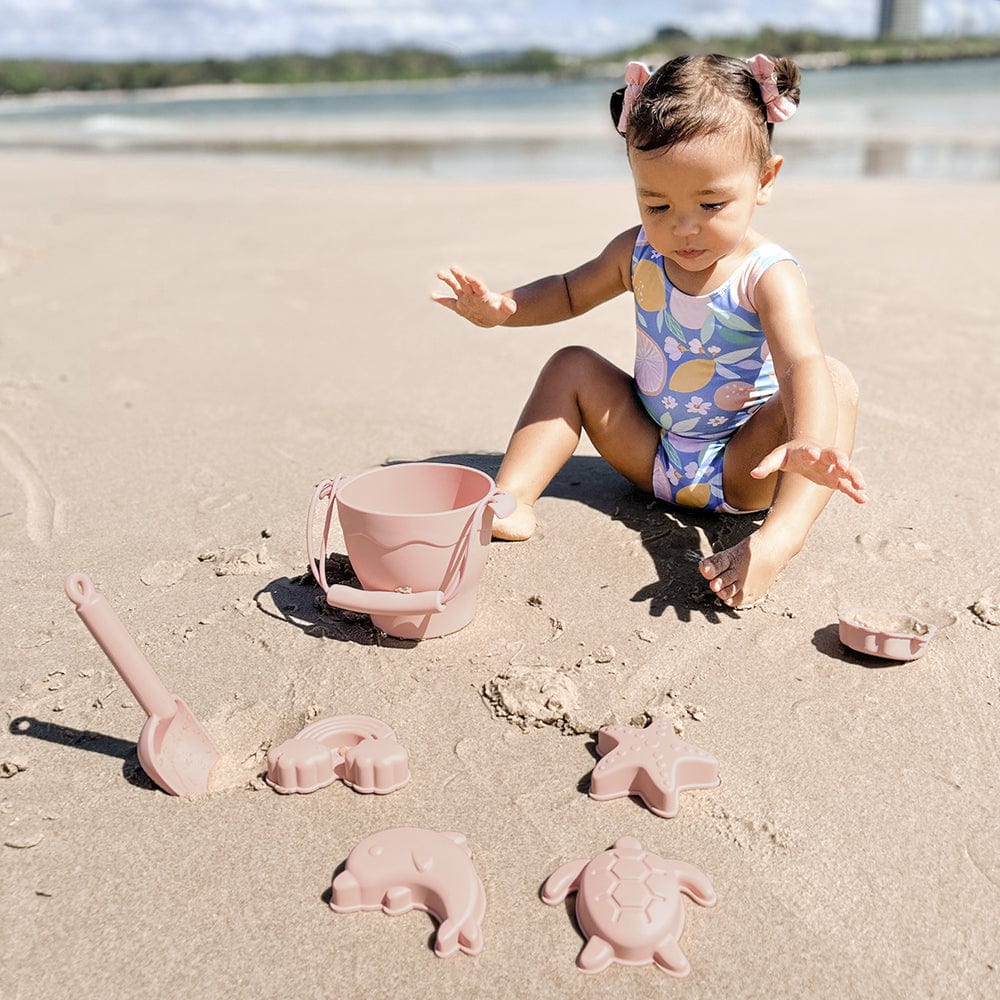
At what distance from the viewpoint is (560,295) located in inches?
106

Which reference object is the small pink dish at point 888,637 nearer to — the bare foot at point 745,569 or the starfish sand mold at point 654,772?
the bare foot at point 745,569

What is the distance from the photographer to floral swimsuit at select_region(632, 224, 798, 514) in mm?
2430

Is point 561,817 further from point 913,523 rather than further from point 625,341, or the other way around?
point 625,341

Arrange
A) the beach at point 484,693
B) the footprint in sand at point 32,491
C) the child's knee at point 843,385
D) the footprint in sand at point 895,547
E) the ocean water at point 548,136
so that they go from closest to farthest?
the beach at point 484,693 → the child's knee at point 843,385 → the footprint in sand at point 895,547 → the footprint in sand at point 32,491 → the ocean water at point 548,136

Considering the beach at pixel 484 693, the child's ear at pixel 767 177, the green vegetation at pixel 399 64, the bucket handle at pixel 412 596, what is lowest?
the beach at pixel 484 693

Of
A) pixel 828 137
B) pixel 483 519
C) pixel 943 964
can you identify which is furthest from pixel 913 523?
pixel 828 137

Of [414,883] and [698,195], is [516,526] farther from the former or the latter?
[414,883]

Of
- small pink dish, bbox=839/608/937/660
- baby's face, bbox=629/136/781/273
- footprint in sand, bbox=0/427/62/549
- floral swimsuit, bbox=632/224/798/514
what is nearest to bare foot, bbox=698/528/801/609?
small pink dish, bbox=839/608/937/660

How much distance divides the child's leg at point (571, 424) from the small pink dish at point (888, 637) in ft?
2.58

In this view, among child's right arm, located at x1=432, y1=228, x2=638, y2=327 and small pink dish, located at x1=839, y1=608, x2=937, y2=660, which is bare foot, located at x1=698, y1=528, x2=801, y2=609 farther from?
child's right arm, located at x1=432, y1=228, x2=638, y2=327

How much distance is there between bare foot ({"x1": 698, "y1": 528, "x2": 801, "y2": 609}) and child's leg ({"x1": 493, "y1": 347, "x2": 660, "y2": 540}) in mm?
544

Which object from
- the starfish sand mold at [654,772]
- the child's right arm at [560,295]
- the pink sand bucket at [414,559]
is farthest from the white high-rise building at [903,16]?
the starfish sand mold at [654,772]

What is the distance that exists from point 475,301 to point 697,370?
61cm

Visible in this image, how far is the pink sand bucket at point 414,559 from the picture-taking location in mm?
2000
